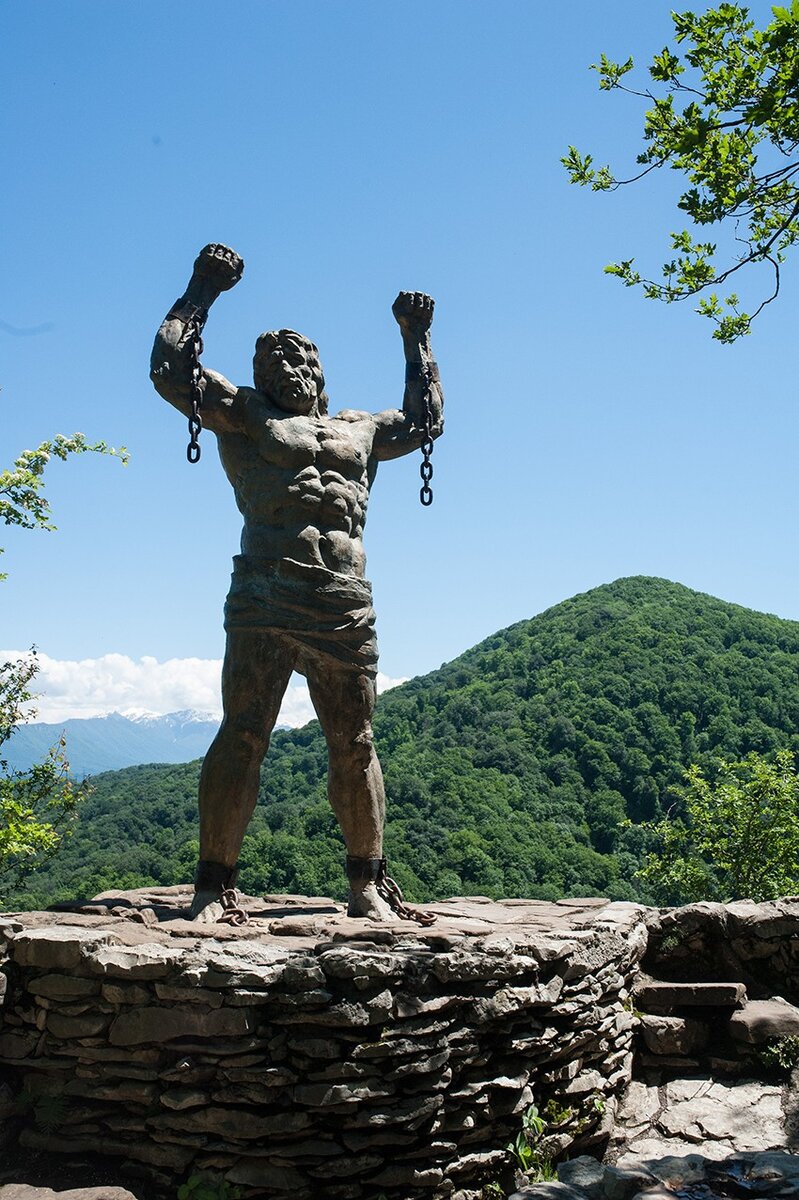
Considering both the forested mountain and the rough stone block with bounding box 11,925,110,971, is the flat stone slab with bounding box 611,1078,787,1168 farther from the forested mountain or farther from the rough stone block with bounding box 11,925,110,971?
the forested mountain

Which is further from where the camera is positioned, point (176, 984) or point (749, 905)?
point (749, 905)

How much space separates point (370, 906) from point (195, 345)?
2.95 metres

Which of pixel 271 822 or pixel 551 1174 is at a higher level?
pixel 271 822

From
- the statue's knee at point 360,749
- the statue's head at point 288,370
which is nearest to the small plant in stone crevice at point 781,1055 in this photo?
the statue's knee at point 360,749

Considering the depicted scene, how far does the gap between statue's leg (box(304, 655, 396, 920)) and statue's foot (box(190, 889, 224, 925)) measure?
0.70 metres

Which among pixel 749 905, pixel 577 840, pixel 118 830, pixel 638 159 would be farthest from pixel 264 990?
pixel 577 840

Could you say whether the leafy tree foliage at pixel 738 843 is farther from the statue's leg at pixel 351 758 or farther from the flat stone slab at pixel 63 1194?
the flat stone slab at pixel 63 1194

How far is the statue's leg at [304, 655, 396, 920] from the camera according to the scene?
5.00m

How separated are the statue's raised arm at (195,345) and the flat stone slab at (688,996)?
12.6ft

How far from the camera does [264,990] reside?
12.2 feet

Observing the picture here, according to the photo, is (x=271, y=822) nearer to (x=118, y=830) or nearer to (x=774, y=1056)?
(x=118, y=830)

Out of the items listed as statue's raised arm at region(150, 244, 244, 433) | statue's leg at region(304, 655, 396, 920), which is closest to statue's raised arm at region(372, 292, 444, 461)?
statue's raised arm at region(150, 244, 244, 433)

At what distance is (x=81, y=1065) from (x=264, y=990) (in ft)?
2.66

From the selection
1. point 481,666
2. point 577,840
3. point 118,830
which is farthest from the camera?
point 481,666
